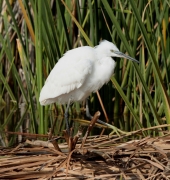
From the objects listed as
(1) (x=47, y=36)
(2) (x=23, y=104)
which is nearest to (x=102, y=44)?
(1) (x=47, y=36)

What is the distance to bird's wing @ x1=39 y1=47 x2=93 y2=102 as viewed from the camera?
395cm

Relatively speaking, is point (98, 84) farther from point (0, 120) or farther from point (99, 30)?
point (0, 120)

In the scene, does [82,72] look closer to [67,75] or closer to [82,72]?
[82,72]

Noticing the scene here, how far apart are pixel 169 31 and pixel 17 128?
1.86 m

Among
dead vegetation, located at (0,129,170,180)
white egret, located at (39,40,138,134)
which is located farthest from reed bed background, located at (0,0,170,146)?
dead vegetation, located at (0,129,170,180)

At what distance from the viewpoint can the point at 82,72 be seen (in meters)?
3.94

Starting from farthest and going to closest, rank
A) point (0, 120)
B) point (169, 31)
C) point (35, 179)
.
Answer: point (0, 120)
point (169, 31)
point (35, 179)

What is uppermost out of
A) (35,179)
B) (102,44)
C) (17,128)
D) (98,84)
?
(102,44)

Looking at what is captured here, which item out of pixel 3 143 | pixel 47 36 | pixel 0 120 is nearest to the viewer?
pixel 47 36

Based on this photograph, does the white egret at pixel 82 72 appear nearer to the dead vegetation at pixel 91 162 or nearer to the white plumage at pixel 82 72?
the white plumage at pixel 82 72

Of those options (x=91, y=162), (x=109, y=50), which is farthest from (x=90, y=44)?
(x=91, y=162)

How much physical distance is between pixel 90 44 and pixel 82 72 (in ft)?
1.29

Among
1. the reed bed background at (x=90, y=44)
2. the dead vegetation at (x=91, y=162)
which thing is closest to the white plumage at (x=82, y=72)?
the reed bed background at (x=90, y=44)

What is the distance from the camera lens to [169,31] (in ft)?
17.2
